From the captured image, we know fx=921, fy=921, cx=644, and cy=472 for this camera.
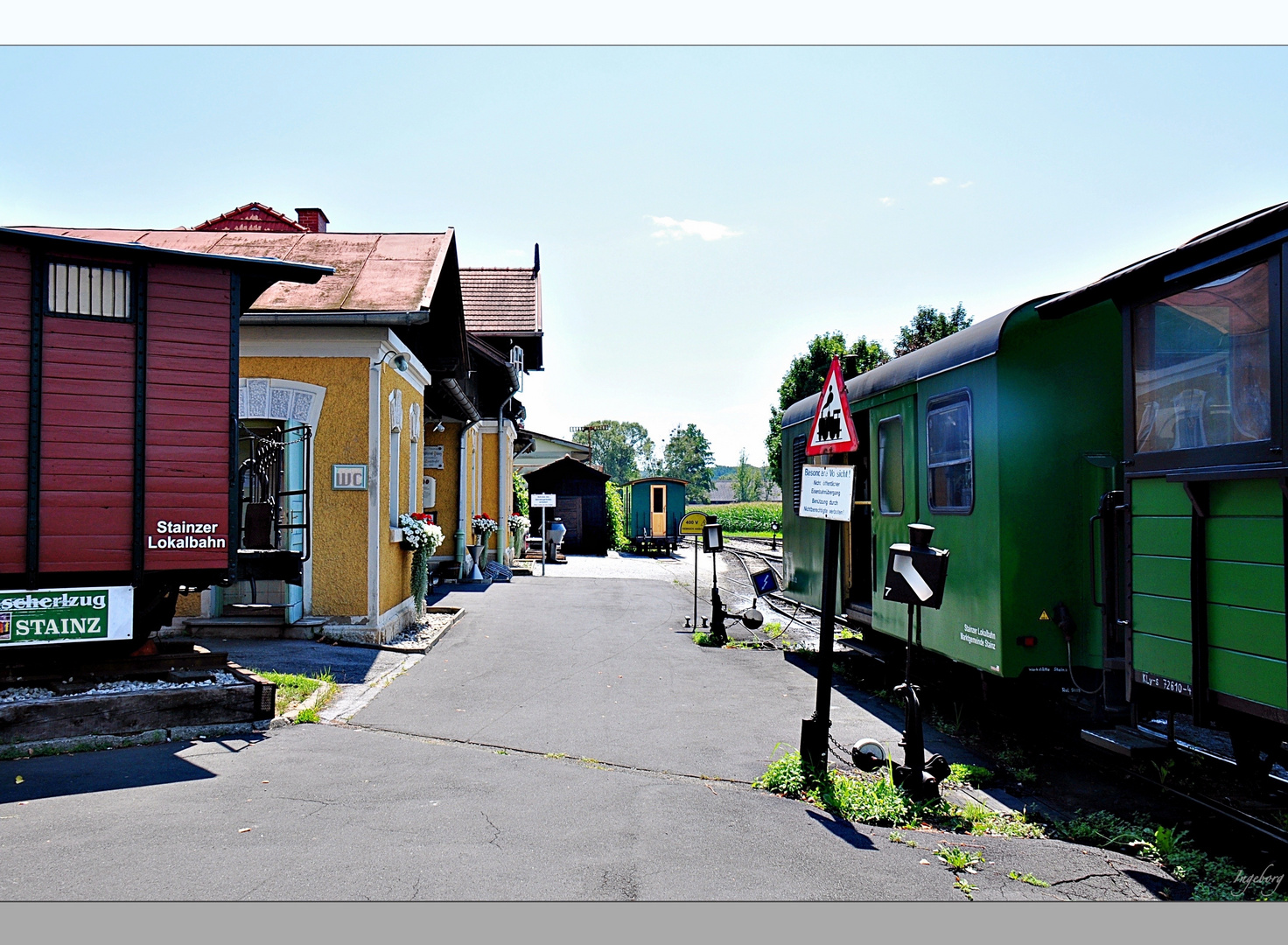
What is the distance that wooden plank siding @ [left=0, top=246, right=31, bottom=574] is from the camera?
643 cm

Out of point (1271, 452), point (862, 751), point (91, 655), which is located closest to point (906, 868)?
point (862, 751)

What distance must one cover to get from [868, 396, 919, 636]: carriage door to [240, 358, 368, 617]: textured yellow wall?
19.1 feet

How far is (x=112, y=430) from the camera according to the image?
678 centimetres

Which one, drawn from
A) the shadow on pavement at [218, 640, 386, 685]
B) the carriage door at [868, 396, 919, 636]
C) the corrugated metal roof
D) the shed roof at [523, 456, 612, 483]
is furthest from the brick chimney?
the shed roof at [523, 456, 612, 483]

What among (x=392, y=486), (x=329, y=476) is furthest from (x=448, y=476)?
(x=329, y=476)

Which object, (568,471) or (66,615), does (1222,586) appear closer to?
(66,615)

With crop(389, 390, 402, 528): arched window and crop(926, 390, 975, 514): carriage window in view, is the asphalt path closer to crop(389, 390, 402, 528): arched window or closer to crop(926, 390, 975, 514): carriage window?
crop(926, 390, 975, 514): carriage window

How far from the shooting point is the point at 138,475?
6879mm

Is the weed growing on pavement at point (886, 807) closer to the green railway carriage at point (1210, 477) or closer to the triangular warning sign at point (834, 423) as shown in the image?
the green railway carriage at point (1210, 477)

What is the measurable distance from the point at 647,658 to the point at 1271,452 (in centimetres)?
Answer: 779

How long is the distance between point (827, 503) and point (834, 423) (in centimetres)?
53

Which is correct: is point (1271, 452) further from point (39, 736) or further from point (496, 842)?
point (39, 736)

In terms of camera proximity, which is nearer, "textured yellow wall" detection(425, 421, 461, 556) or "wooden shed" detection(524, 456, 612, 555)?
"textured yellow wall" detection(425, 421, 461, 556)

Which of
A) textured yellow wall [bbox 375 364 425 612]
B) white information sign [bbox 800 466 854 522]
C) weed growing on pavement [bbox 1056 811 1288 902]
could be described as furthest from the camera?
textured yellow wall [bbox 375 364 425 612]
